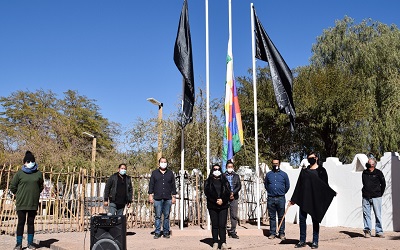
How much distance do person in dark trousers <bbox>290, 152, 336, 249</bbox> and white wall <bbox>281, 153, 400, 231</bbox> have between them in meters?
4.56

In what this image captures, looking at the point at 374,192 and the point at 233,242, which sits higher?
the point at 374,192

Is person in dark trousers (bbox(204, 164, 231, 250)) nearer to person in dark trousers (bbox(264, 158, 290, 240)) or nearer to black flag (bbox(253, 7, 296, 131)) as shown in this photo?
person in dark trousers (bbox(264, 158, 290, 240))

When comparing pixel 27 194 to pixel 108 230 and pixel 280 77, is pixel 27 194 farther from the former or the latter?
pixel 280 77

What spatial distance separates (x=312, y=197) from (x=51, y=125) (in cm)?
3413

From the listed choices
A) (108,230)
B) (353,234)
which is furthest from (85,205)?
(353,234)

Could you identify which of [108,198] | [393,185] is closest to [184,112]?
[108,198]

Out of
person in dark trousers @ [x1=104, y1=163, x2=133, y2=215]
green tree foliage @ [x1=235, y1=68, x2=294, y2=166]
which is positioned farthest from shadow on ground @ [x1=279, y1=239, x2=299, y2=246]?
→ green tree foliage @ [x1=235, y1=68, x2=294, y2=166]

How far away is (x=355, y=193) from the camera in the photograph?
14375 mm

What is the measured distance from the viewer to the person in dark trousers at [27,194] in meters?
9.57

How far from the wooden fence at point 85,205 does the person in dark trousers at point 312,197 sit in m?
4.77

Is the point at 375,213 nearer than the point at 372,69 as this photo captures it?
Yes

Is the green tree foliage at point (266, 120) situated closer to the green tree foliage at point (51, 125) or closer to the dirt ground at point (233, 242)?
the green tree foliage at point (51, 125)

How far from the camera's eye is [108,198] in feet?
38.5

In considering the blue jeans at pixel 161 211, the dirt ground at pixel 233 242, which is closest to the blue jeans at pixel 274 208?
the dirt ground at pixel 233 242
